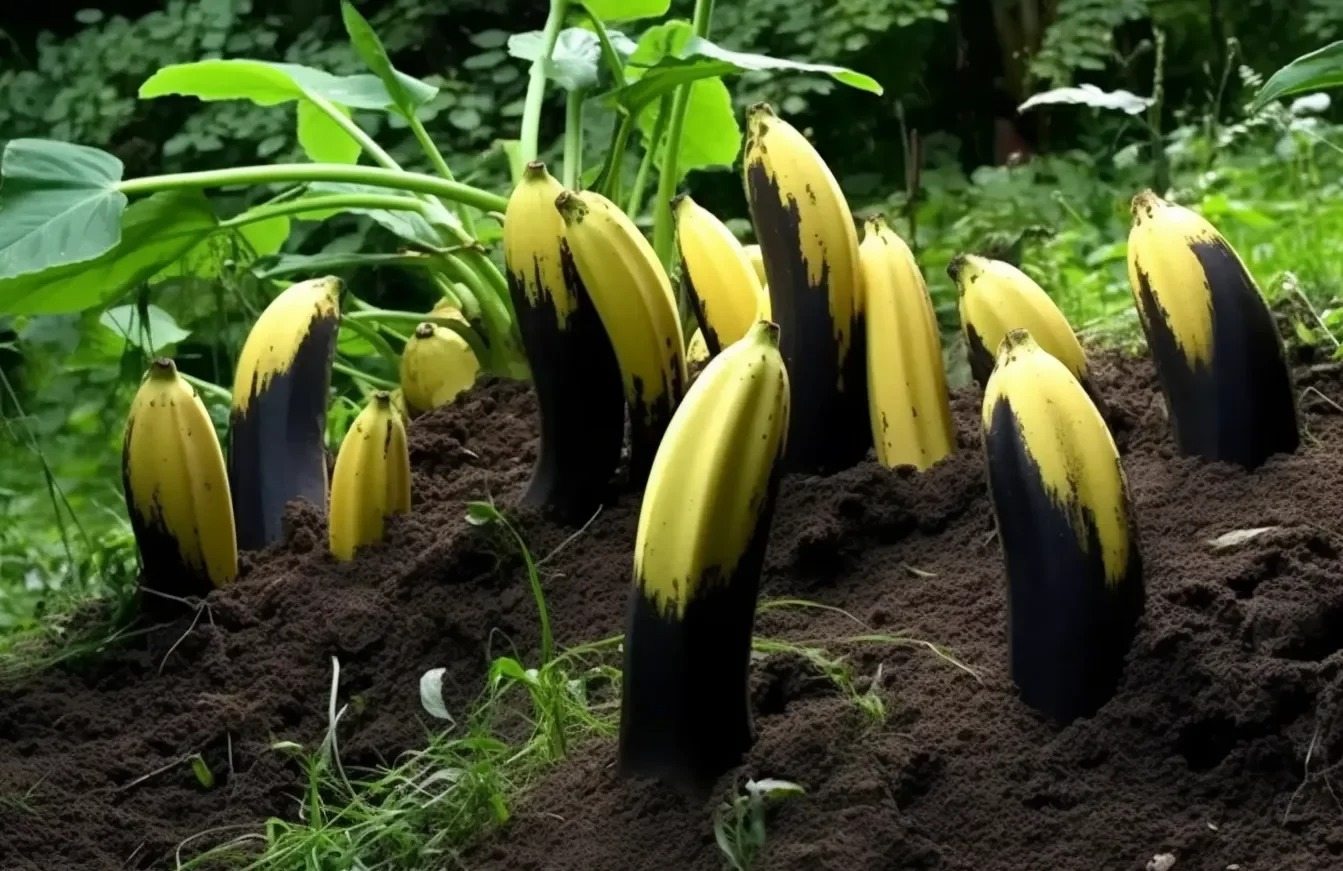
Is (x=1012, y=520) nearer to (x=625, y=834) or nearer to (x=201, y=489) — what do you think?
(x=625, y=834)

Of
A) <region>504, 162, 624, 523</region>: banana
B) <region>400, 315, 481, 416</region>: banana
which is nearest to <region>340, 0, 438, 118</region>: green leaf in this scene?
<region>400, 315, 481, 416</region>: banana

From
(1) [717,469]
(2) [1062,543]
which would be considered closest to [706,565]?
(1) [717,469]

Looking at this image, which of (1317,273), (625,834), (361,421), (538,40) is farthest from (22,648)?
(1317,273)

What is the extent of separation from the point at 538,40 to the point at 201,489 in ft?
2.66

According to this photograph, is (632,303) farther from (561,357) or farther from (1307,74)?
(1307,74)

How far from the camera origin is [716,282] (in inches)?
56.4

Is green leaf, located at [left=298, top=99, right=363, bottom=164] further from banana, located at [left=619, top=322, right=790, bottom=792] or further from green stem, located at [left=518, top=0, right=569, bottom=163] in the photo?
banana, located at [left=619, top=322, right=790, bottom=792]

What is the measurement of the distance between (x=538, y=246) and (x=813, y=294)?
0.23 meters

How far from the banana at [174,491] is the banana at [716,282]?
0.43 meters

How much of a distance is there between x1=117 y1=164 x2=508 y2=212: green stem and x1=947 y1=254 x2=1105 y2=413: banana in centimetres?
49

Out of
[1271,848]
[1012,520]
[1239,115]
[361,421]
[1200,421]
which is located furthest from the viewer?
[1239,115]

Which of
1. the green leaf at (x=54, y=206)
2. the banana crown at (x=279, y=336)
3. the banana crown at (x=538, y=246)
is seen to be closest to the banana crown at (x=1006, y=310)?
the banana crown at (x=538, y=246)

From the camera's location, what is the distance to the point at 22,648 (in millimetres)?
1448

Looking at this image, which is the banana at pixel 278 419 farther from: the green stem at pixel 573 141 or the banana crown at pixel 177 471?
the green stem at pixel 573 141
